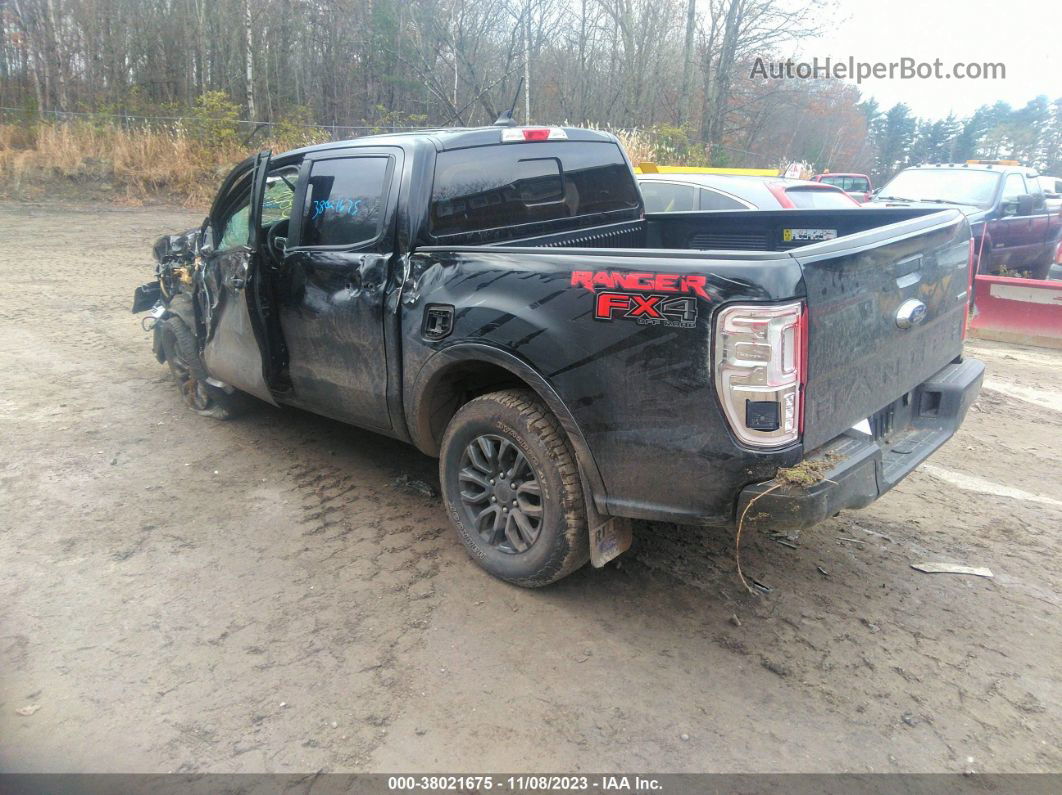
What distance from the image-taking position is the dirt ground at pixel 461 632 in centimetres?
254

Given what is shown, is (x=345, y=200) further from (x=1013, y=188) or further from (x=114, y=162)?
(x=114, y=162)

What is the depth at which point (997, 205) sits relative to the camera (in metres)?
10.3

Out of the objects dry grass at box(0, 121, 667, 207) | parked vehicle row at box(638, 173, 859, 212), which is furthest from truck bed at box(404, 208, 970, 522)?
dry grass at box(0, 121, 667, 207)

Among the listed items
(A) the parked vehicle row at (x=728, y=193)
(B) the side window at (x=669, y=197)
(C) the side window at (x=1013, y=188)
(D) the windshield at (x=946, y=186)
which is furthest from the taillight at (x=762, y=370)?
(C) the side window at (x=1013, y=188)

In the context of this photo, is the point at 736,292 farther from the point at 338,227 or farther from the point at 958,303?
the point at 338,227

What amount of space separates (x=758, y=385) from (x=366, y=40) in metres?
24.5

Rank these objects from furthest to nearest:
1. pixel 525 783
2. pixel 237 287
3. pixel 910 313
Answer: pixel 237 287 → pixel 910 313 → pixel 525 783

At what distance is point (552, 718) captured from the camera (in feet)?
8.72

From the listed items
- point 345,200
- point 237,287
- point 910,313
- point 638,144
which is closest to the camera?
point 910,313

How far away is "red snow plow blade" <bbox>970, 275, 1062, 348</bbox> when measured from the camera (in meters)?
8.40

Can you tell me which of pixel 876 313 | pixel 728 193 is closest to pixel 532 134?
pixel 876 313

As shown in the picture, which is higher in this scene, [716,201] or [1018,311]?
[716,201]

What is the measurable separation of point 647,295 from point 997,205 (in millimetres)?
9932

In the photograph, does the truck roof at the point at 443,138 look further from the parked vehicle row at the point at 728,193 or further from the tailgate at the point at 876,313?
the parked vehicle row at the point at 728,193
